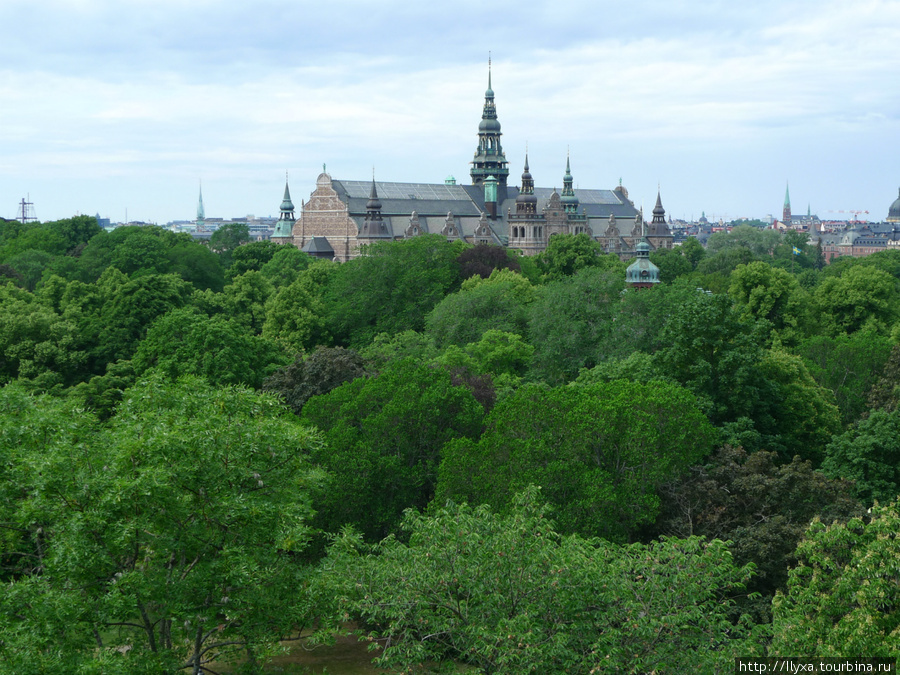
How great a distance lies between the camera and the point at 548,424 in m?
29.0

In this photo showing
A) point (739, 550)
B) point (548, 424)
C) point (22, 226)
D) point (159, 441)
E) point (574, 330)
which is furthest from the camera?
point (22, 226)

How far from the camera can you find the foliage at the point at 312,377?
41.2 metres

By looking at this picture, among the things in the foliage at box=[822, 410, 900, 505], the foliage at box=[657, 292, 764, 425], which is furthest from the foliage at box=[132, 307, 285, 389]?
the foliage at box=[822, 410, 900, 505]

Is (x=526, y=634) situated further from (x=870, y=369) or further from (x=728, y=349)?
(x=870, y=369)

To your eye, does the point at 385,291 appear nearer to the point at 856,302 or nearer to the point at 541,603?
the point at 856,302

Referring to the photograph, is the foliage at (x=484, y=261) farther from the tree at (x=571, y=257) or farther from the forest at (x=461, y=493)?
the forest at (x=461, y=493)

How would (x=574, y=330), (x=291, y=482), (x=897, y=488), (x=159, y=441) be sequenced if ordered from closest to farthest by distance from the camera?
1. (x=159, y=441)
2. (x=291, y=482)
3. (x=897, y=488)
4. (x=574, y=330)

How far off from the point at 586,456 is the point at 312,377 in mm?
16719

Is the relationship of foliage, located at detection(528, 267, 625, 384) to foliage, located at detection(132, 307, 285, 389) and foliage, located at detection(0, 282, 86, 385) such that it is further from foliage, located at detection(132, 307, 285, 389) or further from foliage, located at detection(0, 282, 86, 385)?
foliage, located at detection(0, 282, 86, 385)

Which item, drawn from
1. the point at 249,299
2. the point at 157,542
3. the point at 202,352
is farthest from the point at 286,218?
the point at 157,542

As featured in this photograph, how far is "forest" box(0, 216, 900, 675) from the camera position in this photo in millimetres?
17938

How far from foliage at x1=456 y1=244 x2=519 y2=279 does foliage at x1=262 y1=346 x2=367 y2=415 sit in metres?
31.0

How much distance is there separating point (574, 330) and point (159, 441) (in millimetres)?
30613

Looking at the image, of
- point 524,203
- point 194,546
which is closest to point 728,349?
point 194,546
